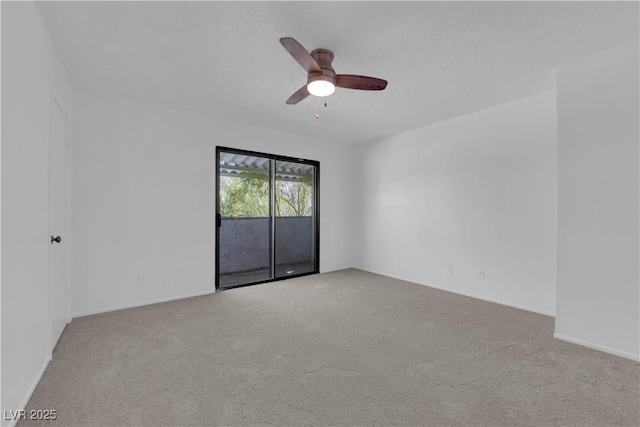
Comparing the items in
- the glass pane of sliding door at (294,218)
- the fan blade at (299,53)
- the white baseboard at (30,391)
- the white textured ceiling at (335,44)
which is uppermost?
the white textured ceiling at (335,44)

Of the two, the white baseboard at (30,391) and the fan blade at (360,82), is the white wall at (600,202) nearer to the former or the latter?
the fan blade at (360,82)

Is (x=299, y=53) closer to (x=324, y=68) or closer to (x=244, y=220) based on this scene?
(x=324, y=68)

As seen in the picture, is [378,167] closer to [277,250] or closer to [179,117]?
[277,250]

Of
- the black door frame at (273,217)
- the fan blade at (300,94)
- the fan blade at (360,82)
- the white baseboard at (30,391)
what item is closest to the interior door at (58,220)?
the white baseboard at (30,391)

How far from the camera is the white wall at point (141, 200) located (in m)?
3.18

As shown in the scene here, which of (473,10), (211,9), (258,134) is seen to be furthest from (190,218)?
(473,10)

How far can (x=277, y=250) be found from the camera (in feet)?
15.9

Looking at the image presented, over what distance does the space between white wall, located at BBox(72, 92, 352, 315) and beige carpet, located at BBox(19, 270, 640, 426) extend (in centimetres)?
46

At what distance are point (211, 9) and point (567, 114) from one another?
9.79 feet

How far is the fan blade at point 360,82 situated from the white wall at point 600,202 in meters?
1.69

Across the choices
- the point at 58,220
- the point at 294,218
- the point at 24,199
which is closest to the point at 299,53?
the point at 24,199

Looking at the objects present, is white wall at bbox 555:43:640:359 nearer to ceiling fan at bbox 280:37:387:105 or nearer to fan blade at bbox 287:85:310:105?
ceiling fan at bbox 280:37:387:105

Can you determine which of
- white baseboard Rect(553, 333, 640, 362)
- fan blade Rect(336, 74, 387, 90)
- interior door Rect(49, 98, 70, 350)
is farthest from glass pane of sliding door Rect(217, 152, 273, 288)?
white baseboard Rect(553, 333, 640, 362)

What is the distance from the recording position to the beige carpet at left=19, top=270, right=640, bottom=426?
163 cm
